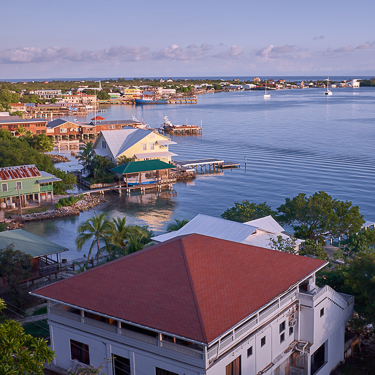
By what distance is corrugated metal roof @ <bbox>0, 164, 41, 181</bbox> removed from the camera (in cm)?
4962

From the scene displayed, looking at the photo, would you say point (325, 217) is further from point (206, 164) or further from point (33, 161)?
point (206, 164)

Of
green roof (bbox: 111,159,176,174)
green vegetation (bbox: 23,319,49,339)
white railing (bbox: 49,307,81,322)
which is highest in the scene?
white railing (bbox: 49,307,81,322)

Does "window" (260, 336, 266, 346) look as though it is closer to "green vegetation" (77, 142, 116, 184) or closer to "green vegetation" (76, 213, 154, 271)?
"green vegetation" (76, 213, 154, 271)

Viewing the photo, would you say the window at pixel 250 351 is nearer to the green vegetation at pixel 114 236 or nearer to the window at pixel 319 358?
the window at pixel 319 358

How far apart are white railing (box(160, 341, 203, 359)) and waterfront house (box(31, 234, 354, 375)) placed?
1.5 inches

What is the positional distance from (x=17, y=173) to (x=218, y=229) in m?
29.0

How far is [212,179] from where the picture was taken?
70.4 meters

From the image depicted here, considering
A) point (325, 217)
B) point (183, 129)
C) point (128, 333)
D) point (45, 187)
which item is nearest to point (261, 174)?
point (45, 187)

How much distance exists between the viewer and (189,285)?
57.3ft

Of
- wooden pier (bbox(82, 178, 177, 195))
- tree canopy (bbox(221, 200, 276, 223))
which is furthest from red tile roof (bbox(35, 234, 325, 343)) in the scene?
wooden pier (bbox(82, 178, 177, 195))

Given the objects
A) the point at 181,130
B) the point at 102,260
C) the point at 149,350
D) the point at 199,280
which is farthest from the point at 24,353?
the point at 181,130

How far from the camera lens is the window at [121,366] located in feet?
56.8

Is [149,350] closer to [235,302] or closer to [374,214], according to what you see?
[235,302]

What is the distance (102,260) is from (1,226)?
12.0 m
